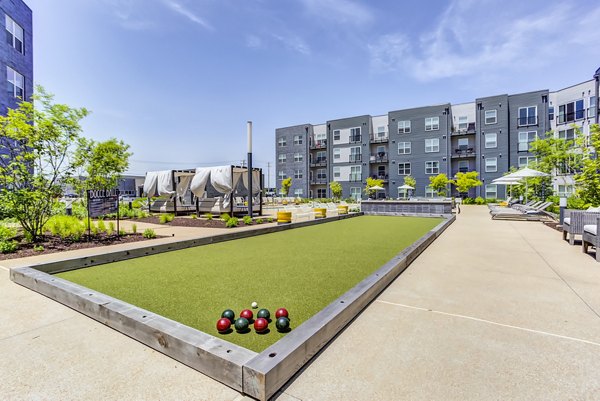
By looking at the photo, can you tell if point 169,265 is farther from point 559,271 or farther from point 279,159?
point 279,159

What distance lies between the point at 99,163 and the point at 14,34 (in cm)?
1417

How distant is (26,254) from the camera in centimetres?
693

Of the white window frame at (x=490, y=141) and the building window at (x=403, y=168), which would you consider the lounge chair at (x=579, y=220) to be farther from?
the building window at (x=403, y=168)

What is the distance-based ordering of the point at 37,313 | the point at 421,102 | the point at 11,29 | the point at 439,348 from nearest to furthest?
1. the point at 439,348
2. the point at 37,313
3. the point at 11,29
4. the point at 421,102

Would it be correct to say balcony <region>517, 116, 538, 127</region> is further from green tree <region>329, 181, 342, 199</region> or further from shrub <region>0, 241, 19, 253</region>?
shrub <region>0, 241, 19, 253</region>

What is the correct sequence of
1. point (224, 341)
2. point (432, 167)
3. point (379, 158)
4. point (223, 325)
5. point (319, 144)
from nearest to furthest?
point (224, 341) → point (223, 325) → point (432, 167) → point (379, 158) → point (319, 144)

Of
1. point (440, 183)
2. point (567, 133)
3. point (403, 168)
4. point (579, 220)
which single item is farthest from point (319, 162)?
point (579, 220)

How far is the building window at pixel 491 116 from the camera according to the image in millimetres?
34594

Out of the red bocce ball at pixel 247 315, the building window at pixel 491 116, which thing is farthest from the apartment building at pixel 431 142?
the red bocce ball at pixel 247 315

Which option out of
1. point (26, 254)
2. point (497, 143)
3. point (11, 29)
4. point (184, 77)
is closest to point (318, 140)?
point (497, 143)

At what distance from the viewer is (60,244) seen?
8242 mm

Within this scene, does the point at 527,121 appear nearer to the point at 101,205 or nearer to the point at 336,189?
the point at 336,189

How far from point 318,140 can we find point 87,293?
46446 millimetres

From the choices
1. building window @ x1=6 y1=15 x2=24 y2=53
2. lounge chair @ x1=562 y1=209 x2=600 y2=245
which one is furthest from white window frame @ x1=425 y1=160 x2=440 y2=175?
building window @ x1=6 y1=15 x2=24 y2=53
